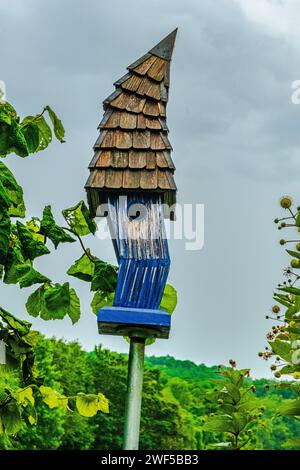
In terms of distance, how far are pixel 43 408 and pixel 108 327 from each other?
1023 inches

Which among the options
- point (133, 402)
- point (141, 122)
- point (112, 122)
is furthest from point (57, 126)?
point (133, 402)

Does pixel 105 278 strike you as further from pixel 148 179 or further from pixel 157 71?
pixel 157 71

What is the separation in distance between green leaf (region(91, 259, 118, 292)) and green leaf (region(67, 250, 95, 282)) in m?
0.08

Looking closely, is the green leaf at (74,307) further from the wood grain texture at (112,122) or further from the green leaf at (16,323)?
the wood grain texture at (112,122)

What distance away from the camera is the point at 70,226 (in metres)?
4.86

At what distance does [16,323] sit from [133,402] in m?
0.80

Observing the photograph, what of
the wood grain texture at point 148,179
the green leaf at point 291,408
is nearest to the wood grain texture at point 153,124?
the wood grain texture at point 148,179

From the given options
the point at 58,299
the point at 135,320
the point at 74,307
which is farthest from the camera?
the point at 74,307

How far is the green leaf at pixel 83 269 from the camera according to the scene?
4.79m

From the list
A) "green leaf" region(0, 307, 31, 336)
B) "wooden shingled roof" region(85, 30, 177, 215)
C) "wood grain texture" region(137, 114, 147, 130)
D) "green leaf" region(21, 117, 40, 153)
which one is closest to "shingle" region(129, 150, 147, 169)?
"wooden shingled roof" region(85, 30, 177, 215)

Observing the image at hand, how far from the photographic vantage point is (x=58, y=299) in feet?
15.0
